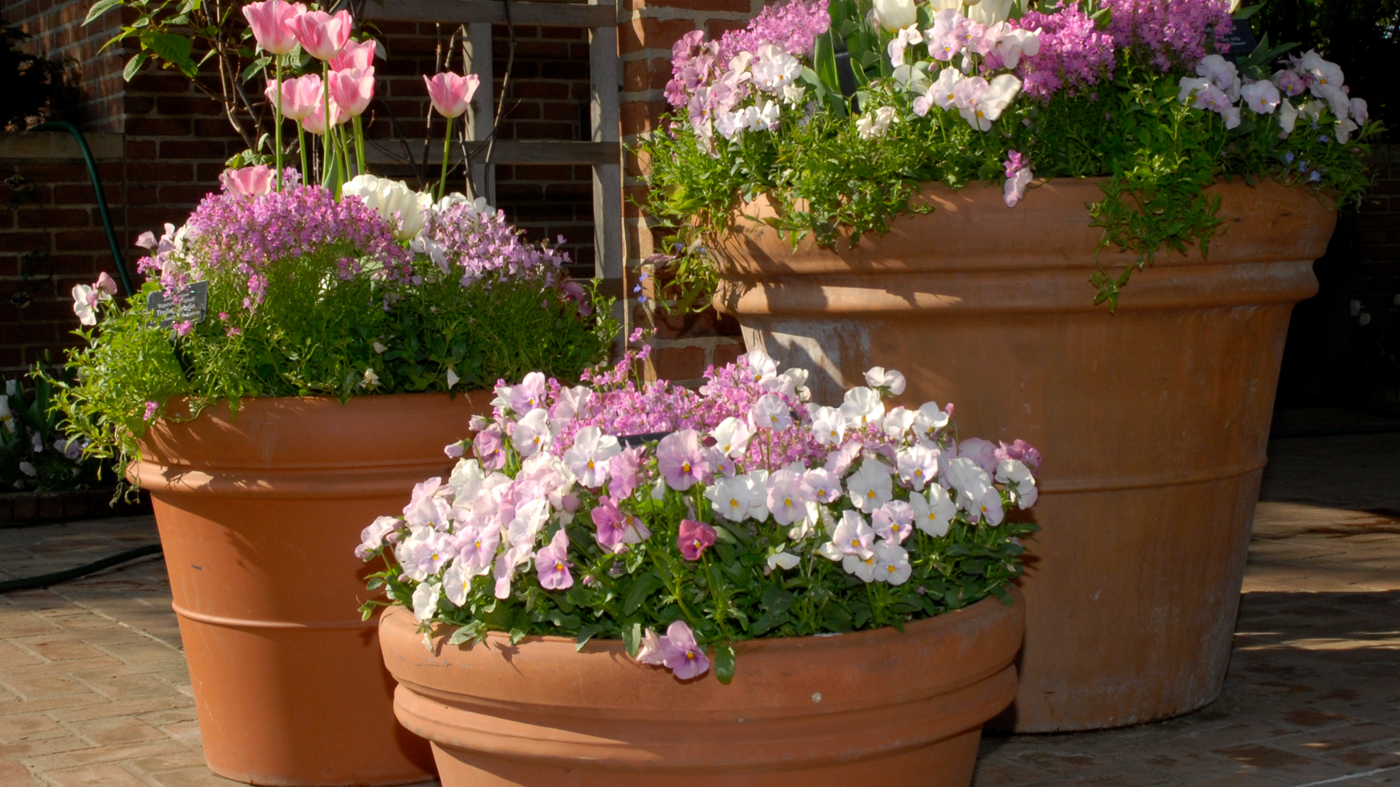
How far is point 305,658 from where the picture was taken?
7.90 ft

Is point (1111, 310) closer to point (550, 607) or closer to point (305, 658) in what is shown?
point (550, 607)

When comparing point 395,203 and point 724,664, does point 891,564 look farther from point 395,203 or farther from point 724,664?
point 395,203

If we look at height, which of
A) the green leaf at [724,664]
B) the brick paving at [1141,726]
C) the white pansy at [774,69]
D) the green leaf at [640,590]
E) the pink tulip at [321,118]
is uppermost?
the white pansy at [774,69]

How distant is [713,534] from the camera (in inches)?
60.7

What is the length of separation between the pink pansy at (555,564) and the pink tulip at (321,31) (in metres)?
1.28

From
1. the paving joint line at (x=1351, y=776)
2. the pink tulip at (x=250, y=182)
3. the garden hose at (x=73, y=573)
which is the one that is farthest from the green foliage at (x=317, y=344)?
the garden hose at (x=73, y=573)

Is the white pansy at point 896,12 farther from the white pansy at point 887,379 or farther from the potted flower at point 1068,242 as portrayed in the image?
the white pansy at point 887,379

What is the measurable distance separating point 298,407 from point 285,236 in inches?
10.9

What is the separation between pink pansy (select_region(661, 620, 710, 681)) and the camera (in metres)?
1.52

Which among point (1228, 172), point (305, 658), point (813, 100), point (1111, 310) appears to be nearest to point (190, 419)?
point (305, 658)

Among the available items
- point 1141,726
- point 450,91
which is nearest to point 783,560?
point 1141,726

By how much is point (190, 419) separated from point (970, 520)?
4.15ft

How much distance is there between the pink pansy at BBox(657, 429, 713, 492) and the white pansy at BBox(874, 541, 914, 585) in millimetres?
208

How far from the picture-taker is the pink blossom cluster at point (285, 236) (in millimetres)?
2342
